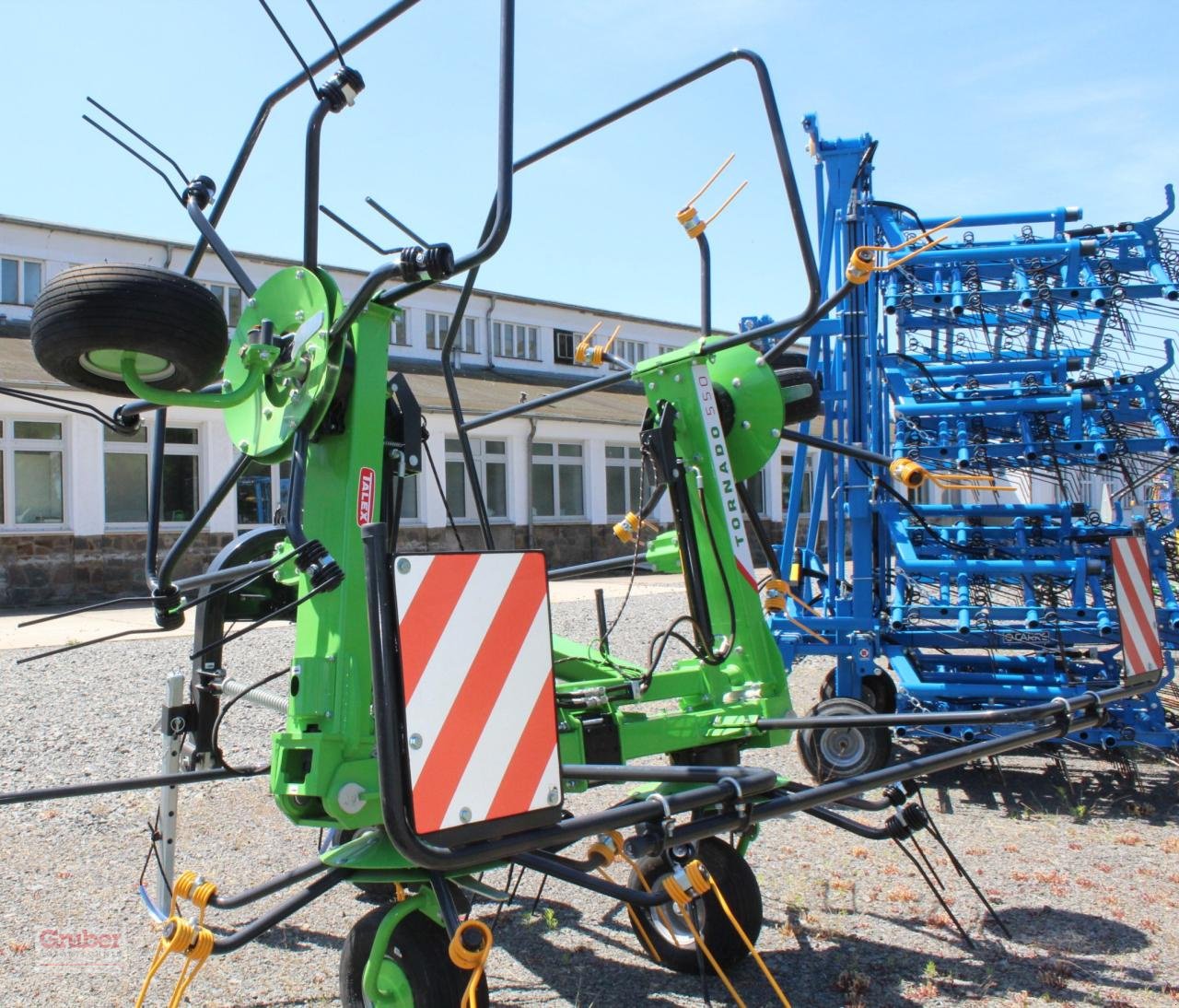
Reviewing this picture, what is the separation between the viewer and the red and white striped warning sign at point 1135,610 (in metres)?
3.95

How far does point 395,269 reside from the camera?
268 centimetres

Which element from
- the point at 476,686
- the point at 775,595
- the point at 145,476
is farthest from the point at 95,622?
the point at 476,686

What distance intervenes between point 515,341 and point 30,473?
51.5 feet

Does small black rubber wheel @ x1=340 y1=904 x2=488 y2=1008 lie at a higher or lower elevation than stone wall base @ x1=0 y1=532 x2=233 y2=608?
lower

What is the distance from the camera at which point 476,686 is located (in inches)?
88.0

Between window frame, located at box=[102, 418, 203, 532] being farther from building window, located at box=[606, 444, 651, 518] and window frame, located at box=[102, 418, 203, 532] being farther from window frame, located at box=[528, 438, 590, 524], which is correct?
building window, located at box=[606, 444, 651, 518]

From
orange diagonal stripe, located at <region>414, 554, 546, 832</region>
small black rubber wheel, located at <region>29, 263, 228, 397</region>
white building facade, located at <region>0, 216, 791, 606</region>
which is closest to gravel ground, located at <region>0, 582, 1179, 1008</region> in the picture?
orange diagonal stripe, located at <region>414, 554, 546, 832</region>

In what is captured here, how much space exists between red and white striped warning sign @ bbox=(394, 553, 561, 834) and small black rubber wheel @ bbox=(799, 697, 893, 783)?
391 cm

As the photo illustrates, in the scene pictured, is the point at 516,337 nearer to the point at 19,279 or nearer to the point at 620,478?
the point at 620,478

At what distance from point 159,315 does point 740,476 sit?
229cm

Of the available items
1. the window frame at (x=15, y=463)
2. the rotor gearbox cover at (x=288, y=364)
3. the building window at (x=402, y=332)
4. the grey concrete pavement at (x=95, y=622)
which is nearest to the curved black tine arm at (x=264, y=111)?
the rotor gearbox cover at (x=288, y=364)

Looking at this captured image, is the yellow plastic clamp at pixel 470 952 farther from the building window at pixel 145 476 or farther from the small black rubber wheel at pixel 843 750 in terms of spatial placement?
the building window at pixel 145 476

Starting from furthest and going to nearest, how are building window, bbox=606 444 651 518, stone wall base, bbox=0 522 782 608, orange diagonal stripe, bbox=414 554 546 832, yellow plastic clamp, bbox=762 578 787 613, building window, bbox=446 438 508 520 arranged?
building window, bbox=606 444 651 518 → building window, bbox=446 438 508 520 → stone wall base, bbox=0 522 782 608 → yellow plastic clamp, bbox=762 578 787 613 → orange diagonal stripe, bbox=414 554 546 832

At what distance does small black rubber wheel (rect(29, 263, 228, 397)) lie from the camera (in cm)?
279
